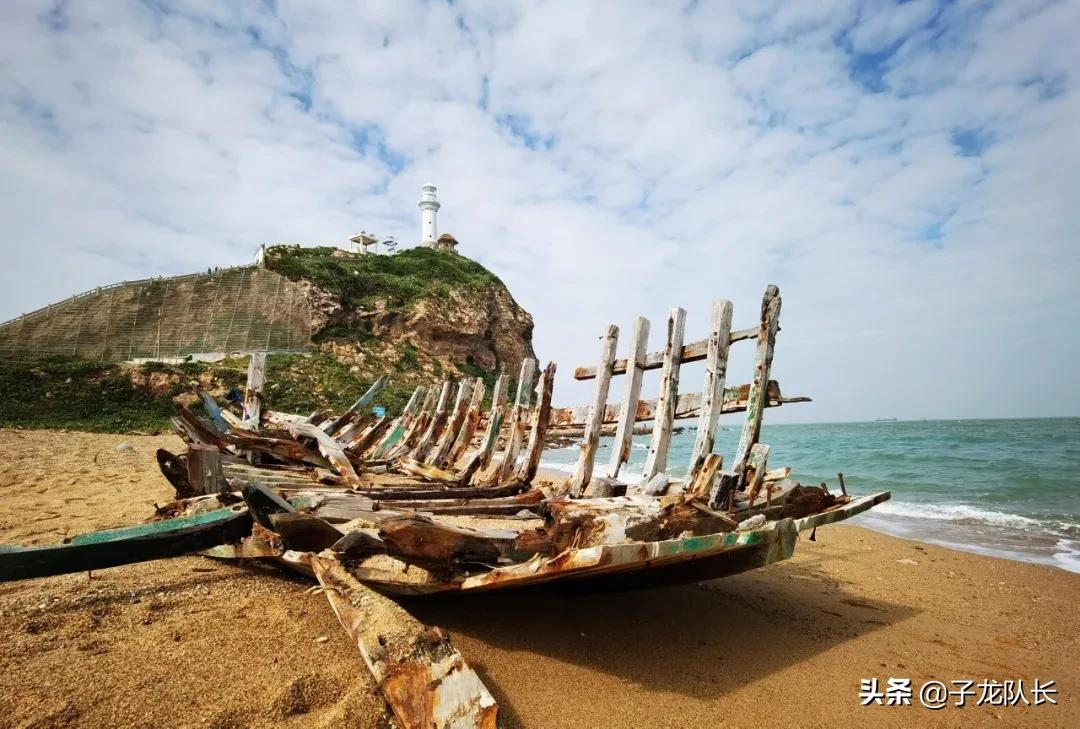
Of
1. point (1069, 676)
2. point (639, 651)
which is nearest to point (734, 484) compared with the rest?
point (639, 651)

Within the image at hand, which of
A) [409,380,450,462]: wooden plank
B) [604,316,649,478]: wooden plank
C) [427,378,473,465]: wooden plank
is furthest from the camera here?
[409,380,450,462]: wooden plank

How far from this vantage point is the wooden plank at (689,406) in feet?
13.5

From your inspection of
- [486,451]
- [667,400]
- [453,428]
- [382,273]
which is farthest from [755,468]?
[382,273]

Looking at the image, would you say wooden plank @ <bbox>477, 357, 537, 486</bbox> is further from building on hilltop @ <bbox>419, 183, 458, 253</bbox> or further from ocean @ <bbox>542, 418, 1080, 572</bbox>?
building on hilltop @ <bbox>419, 183, 458, 253</bbox>

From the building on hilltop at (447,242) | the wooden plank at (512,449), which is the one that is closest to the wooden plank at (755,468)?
the wooden plank at (512,449)

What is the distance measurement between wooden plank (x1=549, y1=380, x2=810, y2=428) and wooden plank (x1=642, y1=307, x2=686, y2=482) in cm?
14

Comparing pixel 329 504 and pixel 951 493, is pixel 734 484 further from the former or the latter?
pixel 951 493

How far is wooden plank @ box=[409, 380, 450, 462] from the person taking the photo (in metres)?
8.41

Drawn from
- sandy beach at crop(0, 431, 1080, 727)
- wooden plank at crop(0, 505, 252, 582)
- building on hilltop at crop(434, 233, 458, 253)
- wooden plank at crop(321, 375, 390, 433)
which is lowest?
sandy beach at crop(0, 431, 1080, 727)

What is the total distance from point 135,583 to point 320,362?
83.9 ft

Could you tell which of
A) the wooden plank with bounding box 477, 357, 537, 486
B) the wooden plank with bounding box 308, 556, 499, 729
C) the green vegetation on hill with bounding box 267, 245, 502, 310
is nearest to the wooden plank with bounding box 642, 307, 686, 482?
the wooden plank with bounding box 477, 357, 537, 486

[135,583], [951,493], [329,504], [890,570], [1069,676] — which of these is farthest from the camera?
[951,493]

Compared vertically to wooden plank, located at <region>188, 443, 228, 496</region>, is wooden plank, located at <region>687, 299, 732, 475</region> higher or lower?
higher

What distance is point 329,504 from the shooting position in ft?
12.5
